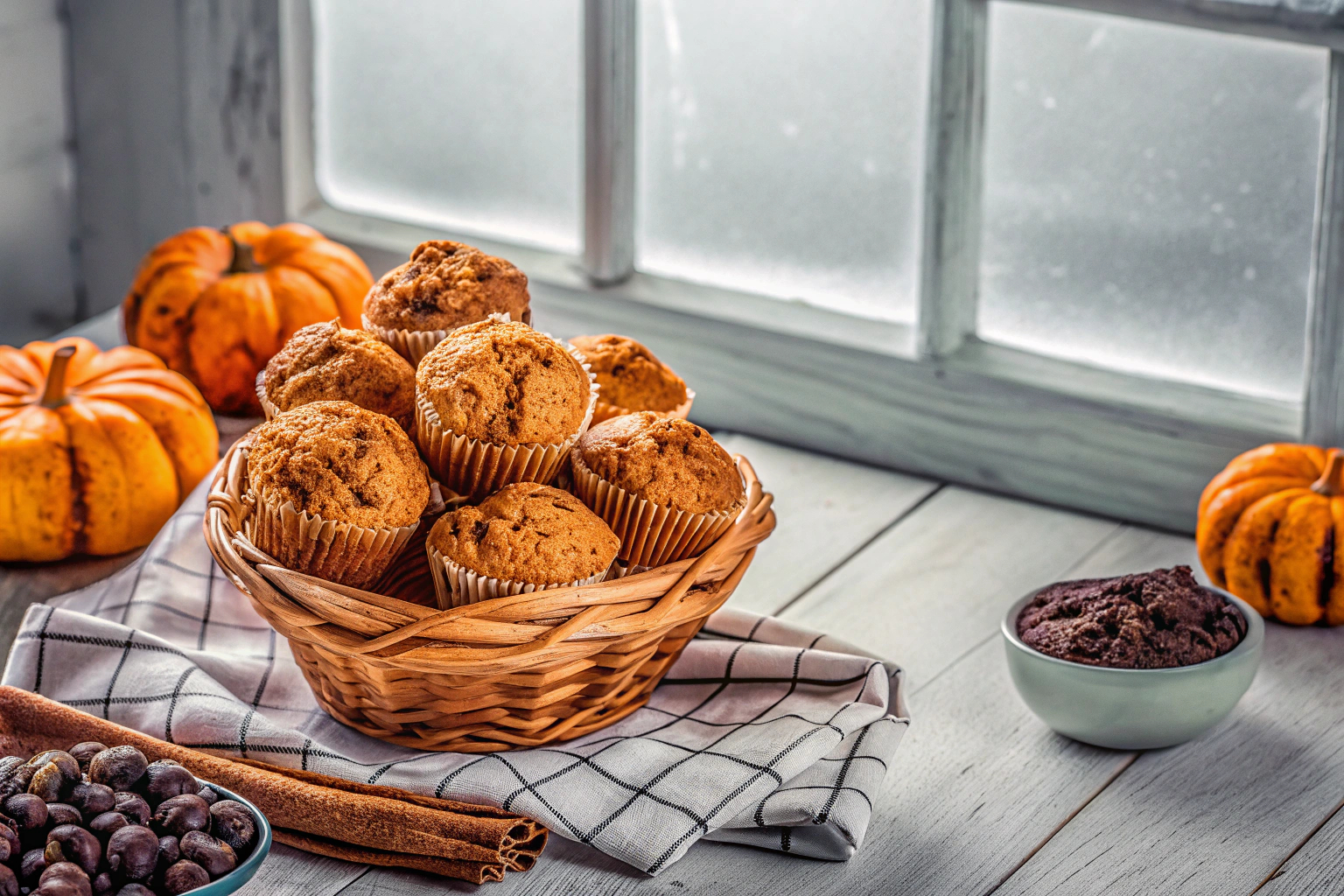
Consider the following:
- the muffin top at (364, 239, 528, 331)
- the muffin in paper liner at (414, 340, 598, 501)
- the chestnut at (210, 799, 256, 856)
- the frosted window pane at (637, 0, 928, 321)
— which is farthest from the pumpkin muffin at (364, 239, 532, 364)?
the frosted window pane at (637, 0, 928, 321)

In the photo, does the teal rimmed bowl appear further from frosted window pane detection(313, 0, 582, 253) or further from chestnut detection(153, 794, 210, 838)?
frosted window pane detection(313, 0, 582, 253)

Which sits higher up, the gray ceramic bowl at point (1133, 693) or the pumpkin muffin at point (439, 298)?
the pumpkin muffin at point (439, 298)

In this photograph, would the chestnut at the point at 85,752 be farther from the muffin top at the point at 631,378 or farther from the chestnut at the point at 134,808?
the muffin top at the point at 631,378

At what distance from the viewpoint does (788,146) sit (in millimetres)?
1925

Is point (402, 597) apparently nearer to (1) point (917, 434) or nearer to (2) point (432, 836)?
(2) point (432, 836)

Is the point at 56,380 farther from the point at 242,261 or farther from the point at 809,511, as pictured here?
the point at 809,511

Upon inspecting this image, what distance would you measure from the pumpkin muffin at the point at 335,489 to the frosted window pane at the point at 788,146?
0.89 meters

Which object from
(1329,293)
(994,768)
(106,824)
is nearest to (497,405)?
(106,824)

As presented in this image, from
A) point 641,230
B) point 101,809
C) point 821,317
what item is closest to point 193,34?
point 641,230

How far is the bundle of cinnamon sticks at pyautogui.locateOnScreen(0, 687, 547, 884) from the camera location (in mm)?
1121

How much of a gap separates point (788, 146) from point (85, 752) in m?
1.16

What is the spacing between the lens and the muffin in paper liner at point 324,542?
1.11 metres

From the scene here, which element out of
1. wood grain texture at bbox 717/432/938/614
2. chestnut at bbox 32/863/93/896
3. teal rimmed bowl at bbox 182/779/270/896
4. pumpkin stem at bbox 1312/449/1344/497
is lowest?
wood grain texture at bbox 717/432/938/614

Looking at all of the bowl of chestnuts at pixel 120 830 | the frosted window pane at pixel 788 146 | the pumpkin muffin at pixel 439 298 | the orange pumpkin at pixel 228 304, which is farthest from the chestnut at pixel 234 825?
the frosted window pane at pixel 788 146
